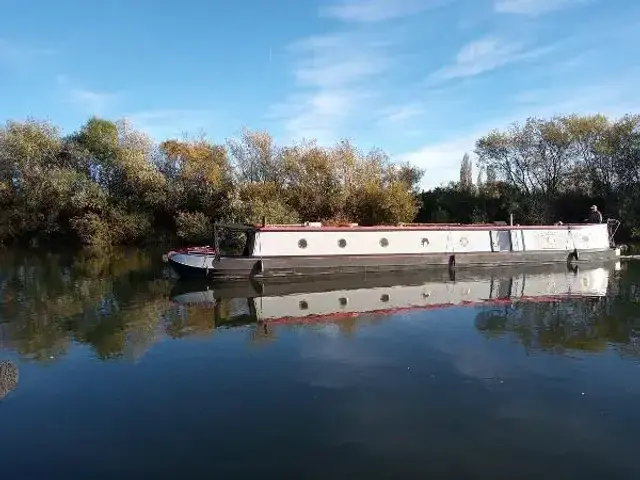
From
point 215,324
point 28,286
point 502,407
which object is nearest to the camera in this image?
point 502,407

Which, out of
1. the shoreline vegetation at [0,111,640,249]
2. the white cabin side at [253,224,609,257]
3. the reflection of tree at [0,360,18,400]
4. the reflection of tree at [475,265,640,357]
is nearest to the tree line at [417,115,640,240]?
the shoreline vegetation at [0,111,640,249]

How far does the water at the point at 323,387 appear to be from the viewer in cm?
567

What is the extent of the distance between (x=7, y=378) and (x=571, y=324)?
33.5 ft

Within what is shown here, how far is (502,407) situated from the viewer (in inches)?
273

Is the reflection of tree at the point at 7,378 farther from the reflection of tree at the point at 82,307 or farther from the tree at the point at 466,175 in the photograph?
the tree at the point at 466,175

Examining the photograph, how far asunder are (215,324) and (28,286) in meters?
9.00

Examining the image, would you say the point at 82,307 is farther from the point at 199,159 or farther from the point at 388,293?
the point at 199,159

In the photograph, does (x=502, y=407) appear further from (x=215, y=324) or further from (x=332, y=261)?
(x=332, y=261)

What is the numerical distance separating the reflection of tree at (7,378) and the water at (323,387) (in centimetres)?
3

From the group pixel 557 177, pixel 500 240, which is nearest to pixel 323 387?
pixel 500 240

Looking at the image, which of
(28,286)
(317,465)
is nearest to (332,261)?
(28,286)

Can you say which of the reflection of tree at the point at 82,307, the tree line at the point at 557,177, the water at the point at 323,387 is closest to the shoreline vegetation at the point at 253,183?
the tree line at the point at 557,177

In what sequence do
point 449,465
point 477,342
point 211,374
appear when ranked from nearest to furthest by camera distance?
point 449,465
point 211,374
point 477,342

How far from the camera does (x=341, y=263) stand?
18484mm
